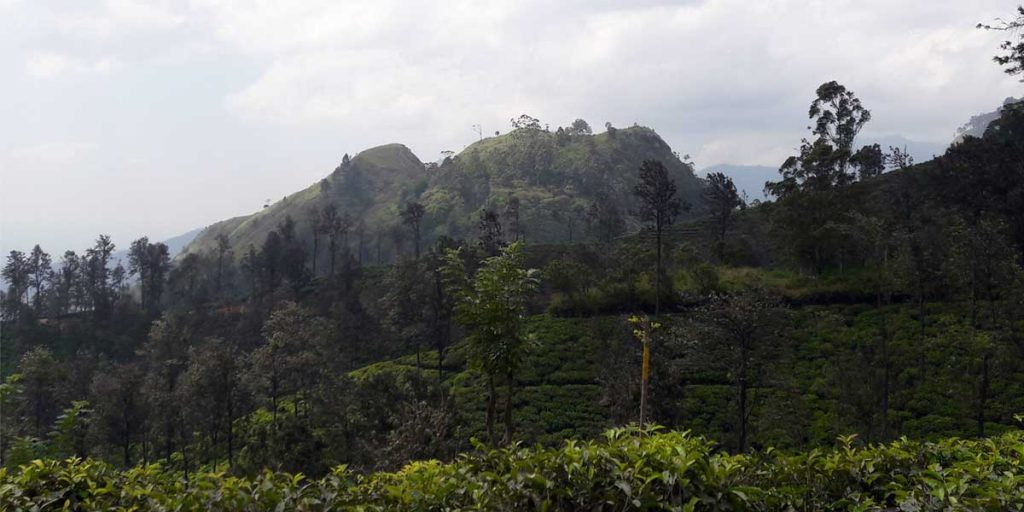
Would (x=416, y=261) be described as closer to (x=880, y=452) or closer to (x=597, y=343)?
(x=597, y=343)

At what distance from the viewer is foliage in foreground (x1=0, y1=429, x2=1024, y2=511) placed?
4023mm

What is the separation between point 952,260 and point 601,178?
102063 mm

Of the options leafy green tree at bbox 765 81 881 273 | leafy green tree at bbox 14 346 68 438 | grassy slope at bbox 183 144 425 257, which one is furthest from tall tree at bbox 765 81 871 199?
grassy slope at bbox 183 144 425 257

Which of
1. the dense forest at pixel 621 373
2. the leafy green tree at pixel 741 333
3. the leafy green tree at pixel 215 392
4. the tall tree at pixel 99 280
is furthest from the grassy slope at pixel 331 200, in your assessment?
the leafy green tree at pixel 741 333

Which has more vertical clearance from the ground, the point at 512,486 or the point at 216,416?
the point at 512,486

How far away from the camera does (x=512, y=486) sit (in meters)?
4.07

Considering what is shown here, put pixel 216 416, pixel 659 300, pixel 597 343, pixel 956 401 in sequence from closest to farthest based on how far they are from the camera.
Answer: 1. pixel 956 401
2. pixel 216 416
3. pixel 597 343
4. pixel 659 300

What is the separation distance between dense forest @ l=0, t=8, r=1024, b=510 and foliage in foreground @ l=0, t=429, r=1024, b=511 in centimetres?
2

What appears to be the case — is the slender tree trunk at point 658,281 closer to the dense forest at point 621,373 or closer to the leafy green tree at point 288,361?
the dense forest at point 621,373

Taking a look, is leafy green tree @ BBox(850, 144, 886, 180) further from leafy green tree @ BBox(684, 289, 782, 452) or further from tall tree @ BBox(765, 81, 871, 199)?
leafy green tree @ BBox(684, 289, 782, 452)

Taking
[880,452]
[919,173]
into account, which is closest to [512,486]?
[880,452]

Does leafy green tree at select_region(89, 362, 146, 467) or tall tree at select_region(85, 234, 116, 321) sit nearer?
leafy green tree at select_region(89, 362, 146, 467)

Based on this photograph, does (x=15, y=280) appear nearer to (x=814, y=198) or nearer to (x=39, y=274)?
(x=39, y=274)

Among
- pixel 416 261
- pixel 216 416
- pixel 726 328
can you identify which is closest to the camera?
pixel 726 328
